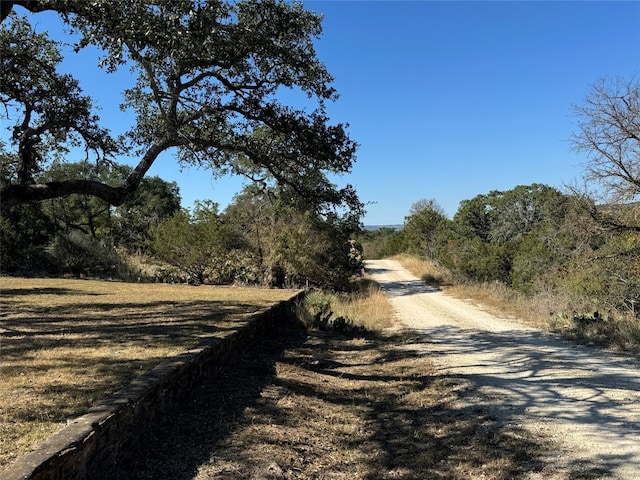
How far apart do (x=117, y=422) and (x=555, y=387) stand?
5626 mm

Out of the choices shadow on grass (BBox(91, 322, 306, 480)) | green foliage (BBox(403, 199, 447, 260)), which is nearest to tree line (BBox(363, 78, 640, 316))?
green foliage (BBox(403, 199, 447, 260))

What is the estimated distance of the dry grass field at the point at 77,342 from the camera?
4.11 meters

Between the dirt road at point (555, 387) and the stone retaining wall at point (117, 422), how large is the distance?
3363 millimetres

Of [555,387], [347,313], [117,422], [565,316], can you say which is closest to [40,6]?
[117,422]

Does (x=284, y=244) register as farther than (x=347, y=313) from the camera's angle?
Yes

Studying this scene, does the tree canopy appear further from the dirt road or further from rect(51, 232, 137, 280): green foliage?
rect(51, 232, 137, 280): green foliage

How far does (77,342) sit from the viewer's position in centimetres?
711

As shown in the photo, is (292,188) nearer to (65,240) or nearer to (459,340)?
(459,340)

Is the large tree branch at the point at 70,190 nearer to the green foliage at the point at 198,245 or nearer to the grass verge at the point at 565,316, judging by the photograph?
the grass verge at the point at 565,316

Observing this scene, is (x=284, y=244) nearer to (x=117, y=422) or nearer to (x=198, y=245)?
(x=198, y=245)

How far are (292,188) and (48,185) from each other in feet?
14.0

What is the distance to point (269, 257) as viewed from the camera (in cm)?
2083

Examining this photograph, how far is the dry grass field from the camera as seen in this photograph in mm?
4109

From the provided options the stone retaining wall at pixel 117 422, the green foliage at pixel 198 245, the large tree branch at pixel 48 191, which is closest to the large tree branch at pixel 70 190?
the large tree branch at pixel 48 191
